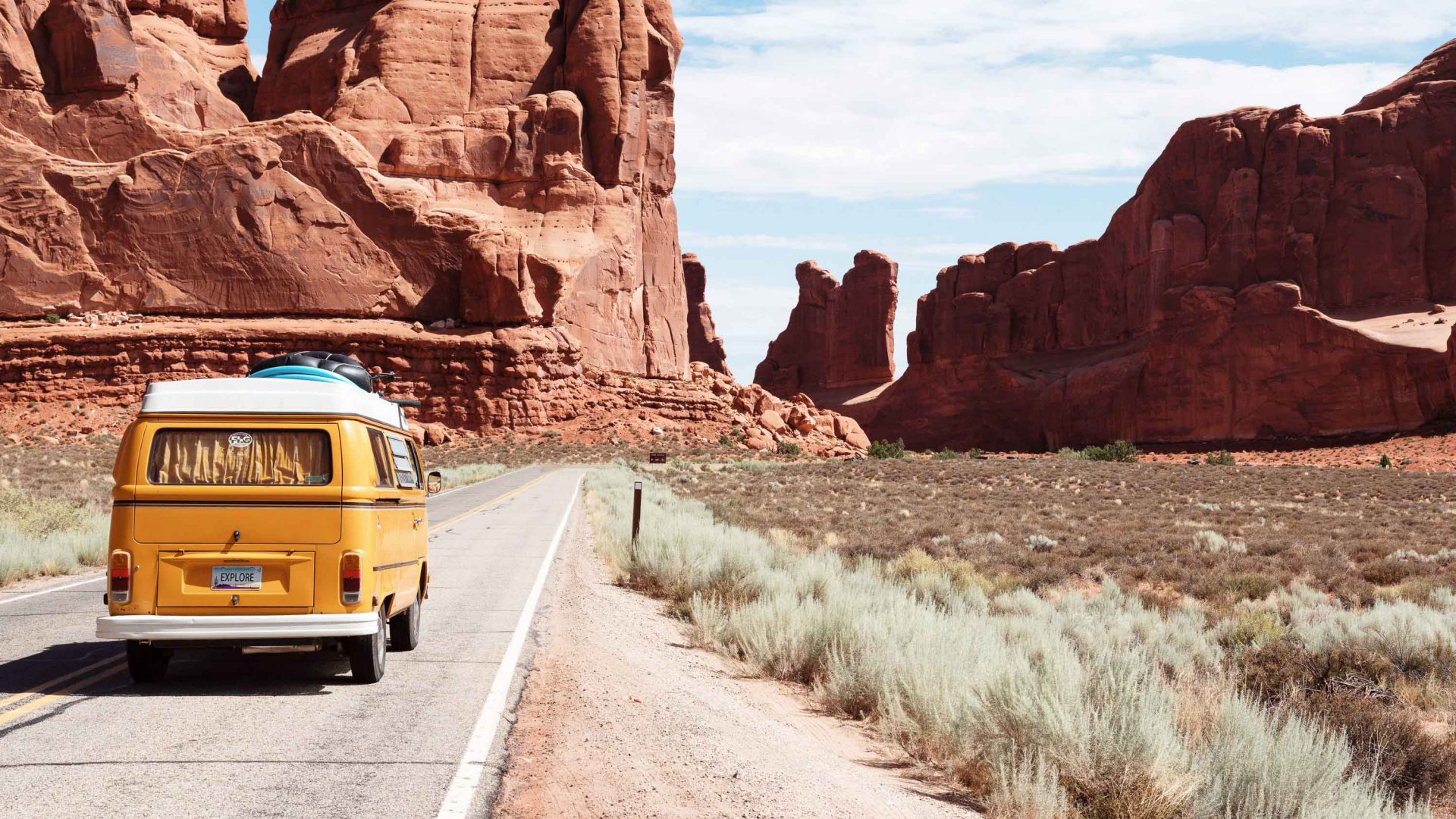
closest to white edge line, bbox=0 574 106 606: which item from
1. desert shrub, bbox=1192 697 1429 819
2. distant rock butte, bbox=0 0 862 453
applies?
desert shrub, bbox=1192 697 1429 819

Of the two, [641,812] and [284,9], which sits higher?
[284,9]

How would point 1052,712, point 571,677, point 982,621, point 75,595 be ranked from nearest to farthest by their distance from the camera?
1. point 1052,712
2. point 571,677
3. point 982,621
4. point 75,595

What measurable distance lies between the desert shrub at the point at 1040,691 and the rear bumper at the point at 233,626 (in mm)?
3398

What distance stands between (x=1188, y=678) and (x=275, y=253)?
72.3m

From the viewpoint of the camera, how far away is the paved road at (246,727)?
5180mm

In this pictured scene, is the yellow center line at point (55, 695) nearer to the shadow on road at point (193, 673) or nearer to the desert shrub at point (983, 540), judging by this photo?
the shadow on road at point (193, 673)

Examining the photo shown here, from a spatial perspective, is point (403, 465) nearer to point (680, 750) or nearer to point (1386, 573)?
point (680, 750)

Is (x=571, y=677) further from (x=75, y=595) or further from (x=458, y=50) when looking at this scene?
(x=458, y=50)

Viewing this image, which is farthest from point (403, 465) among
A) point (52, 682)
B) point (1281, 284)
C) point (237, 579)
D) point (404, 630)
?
point (1281, 284)

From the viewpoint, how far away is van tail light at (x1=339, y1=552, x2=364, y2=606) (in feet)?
25.2

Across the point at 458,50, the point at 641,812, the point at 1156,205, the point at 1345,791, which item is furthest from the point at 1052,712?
the point at 1156,205

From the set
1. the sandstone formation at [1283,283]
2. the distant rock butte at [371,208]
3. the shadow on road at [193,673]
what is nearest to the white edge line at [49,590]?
the shadow on road at [193,673]

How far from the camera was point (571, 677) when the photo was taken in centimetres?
838

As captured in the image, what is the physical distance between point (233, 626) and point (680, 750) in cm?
327
